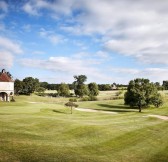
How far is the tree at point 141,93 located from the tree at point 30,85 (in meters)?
86.2

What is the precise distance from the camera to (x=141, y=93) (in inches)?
2837

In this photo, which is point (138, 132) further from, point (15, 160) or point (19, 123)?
point (15, 160)

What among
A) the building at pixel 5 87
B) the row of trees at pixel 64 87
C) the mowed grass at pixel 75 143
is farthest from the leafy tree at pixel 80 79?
the mowed grass at pixel 75 143

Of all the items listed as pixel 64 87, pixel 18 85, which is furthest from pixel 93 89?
pixel 18 85

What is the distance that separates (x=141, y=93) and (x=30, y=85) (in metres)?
91.7

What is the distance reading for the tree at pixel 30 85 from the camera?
149500mm

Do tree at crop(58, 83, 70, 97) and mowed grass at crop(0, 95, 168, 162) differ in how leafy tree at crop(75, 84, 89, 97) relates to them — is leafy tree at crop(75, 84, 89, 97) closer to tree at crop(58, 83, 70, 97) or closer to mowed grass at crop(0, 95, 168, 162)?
tree at crop(58, 83, 70, 97)

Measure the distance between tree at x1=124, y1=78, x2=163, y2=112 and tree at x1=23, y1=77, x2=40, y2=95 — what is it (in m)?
86.2

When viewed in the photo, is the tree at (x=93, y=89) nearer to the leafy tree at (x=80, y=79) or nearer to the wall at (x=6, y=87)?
the leafy tree at (x=80, y=79)

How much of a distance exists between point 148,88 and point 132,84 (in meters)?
4.61

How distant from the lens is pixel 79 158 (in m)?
18.6

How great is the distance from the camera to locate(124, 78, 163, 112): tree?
72.2 metres

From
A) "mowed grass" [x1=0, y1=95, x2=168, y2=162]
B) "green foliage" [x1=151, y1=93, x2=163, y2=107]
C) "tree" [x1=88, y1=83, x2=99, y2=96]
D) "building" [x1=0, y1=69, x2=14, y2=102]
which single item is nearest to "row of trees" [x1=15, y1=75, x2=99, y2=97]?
"tree" [x1=88, y1=83, x2=99, y2=96]

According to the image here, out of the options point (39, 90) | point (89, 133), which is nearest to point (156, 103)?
point (89, 133)
